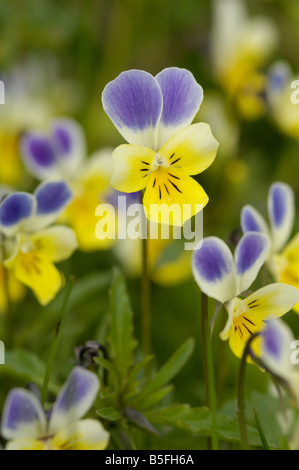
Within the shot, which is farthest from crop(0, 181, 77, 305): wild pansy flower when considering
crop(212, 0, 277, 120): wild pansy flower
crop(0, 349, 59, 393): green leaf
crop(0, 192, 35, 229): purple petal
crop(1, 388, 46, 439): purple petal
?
crop(212, 0, 277, 120): wild pansy flower

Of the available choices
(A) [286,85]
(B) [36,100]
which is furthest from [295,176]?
(B) [36,100]

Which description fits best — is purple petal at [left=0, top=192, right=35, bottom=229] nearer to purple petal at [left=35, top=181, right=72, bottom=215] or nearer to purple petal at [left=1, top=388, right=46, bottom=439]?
purple petal at [left=35, top=181, right=72, bottom=215]

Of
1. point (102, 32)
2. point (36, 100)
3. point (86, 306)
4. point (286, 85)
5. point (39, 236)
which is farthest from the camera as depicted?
point (102, 32)

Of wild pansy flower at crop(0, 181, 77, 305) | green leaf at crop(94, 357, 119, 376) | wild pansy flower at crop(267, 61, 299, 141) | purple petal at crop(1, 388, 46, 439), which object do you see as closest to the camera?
purple petal at crop(1, 388, 46, 439)

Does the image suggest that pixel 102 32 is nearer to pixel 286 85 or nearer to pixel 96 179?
pixel 286 85

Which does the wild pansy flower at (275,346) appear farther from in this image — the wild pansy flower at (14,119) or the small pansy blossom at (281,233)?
the wild pansy flower at (14,119)

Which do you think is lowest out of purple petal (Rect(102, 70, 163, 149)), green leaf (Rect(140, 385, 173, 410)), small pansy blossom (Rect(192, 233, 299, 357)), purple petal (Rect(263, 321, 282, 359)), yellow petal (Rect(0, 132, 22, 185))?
green leaf (Rect(140, 385, 173, 410))

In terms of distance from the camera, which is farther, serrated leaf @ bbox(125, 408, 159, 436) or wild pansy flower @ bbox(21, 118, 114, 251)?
wild pansy flower @ bbox(21, 118, 114, 251)
